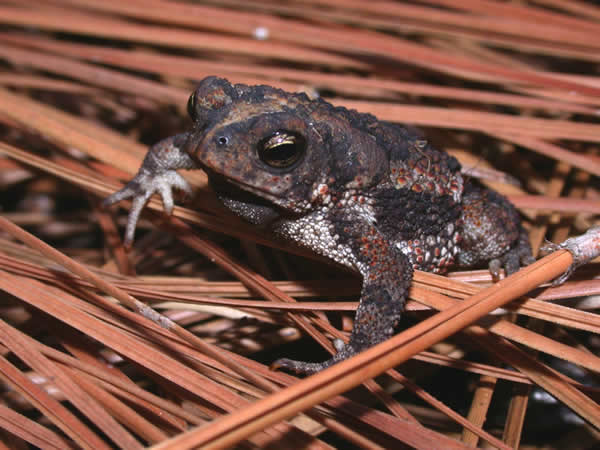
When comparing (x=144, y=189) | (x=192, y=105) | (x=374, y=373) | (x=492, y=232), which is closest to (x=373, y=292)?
(x=374, y=373)

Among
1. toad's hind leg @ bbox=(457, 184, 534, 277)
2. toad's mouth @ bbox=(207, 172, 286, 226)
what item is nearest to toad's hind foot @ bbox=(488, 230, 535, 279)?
toad's hind leg @ bbox=(457, 184, 534, 277)

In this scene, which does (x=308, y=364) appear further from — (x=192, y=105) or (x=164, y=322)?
(x=192, y=105)

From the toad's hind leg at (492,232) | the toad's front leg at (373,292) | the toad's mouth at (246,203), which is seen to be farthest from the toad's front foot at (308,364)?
the toad's hind leg at (492,232)

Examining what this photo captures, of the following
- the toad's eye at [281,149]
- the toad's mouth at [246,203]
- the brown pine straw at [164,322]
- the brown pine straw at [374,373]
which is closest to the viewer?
the brown pine straw at [374,373]

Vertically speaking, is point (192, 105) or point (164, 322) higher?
point (192, 105)

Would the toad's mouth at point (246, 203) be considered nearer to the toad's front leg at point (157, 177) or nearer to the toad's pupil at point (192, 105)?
the toad's pupil at point (192, 105)

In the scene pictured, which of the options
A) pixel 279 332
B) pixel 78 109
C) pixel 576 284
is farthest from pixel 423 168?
pixel 78 109

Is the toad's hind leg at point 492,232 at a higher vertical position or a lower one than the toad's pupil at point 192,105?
higher
